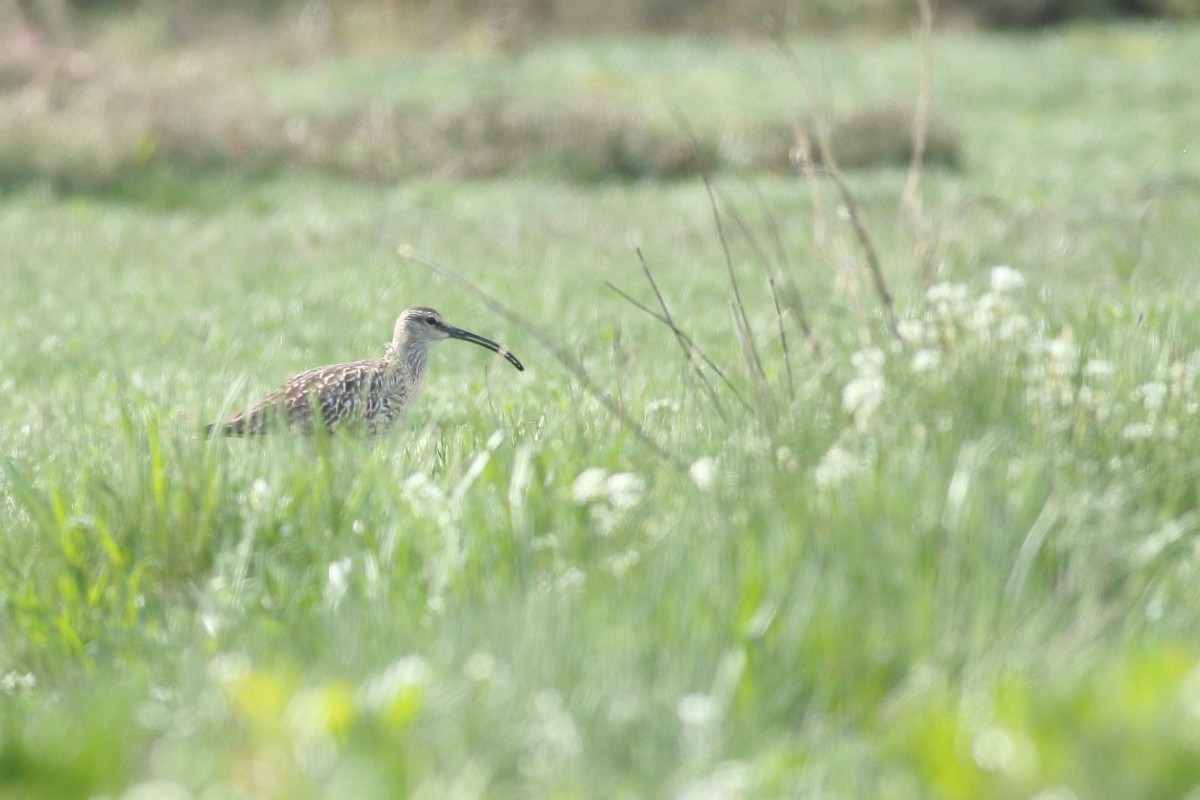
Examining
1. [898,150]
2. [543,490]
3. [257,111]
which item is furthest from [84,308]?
[898,150]

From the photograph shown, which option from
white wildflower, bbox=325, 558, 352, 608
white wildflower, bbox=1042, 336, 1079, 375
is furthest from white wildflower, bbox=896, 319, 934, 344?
white wildflower, bbox=325, 558, 352, 608

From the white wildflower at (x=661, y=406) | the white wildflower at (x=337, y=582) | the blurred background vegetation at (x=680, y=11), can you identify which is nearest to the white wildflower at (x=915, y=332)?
the white wildflower at (x=661, y=406)

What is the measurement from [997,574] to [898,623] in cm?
35

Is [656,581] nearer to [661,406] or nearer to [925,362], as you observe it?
[925,362]

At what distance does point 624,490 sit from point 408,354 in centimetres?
325

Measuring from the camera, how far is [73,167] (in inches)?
647

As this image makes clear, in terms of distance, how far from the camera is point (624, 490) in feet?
15.0

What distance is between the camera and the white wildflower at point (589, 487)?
4496 mm

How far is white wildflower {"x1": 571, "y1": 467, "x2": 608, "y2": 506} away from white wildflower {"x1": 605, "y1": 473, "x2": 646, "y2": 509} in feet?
0.08

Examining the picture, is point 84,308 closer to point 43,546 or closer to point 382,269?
point 382,269

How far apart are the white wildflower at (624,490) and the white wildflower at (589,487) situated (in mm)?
24

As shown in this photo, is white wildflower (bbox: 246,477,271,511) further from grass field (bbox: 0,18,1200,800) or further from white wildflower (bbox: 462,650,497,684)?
white wildflower (bbox: 462,650,497,684)

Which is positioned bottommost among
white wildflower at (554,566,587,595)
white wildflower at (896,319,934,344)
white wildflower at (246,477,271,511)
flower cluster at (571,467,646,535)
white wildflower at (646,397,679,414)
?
white wildflower at (646,397,679,414)

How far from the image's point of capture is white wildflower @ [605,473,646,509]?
4.39 metres
